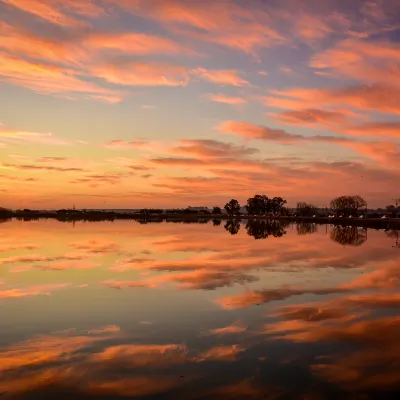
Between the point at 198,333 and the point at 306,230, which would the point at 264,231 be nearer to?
the point at 306,230

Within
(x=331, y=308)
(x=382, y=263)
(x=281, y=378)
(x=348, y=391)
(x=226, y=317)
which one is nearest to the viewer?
(x=348, y=391)

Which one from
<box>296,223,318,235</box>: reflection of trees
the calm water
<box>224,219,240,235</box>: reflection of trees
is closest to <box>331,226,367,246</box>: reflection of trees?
<box>296,223,318,235</box>: reflection of trees

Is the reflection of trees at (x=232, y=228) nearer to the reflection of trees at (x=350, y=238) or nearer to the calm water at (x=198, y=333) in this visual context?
the reflection of trees at (x=350, y=238)

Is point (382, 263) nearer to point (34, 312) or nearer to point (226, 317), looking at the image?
point (226, 317)

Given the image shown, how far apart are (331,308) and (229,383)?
31.4ft

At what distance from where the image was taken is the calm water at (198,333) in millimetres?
10680

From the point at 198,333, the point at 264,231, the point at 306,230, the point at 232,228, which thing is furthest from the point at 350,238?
the point at 198,333

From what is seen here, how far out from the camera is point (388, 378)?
431 inches

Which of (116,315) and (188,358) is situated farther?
(116,315)

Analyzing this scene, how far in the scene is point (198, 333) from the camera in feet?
49.4

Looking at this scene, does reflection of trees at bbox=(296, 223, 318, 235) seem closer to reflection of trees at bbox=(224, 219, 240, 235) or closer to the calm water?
reflection of trees at bbox=(224, 219, 240, 235)

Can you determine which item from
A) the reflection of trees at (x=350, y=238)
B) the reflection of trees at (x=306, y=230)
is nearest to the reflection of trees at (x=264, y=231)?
the reflection of trees at (x=306, y=230)

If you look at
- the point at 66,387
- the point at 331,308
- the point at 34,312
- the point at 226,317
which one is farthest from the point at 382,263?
the point at 66,387

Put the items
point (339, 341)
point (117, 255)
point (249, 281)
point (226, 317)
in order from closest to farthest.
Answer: point (339, 341), point (226, 317), point (249, 281), point (117, 255)
